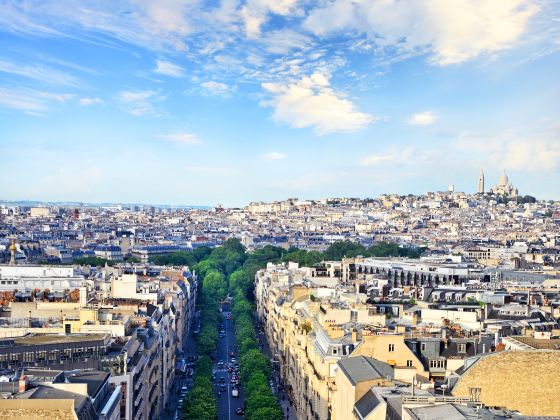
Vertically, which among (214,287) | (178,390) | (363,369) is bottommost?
(178,390)

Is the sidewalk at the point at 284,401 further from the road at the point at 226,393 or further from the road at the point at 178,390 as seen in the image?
the road at the point at 178,390

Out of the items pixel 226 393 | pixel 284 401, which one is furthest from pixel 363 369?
pixel 226 393

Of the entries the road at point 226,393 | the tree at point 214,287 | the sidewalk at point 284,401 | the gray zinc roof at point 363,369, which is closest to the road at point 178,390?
the road at point 226,393

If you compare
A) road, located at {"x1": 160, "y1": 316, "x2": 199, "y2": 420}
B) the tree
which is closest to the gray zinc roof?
road, located at {"x1": 160, "y1": 316, "x2": 199, "y2": 420}

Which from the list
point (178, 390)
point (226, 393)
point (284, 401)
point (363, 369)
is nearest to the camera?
point (363, 369)

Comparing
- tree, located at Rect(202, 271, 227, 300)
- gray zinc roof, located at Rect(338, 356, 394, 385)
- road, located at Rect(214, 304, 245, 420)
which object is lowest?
road, located at Rect(214, 304, 245, 420)

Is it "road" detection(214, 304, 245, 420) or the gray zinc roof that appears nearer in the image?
the gray zinc roof

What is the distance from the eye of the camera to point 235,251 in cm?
17900

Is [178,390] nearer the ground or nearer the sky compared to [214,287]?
nearer the ground

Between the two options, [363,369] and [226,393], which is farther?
[226,393]

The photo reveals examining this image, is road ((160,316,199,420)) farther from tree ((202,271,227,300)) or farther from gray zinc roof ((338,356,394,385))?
tree ((202,271,227,300))

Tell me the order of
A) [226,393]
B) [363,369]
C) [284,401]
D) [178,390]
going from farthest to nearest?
[226,393] < [178,390] < [284,401] < [363,369]

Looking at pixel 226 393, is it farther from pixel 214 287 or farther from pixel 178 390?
pixel 214 287

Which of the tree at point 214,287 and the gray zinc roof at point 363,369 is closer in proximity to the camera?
the gray zinc roof at point 363,369
